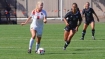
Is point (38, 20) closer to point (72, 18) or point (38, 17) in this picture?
point (38, 17)

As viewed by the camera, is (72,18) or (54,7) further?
(54,7)

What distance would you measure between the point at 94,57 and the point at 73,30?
3311 millimetres

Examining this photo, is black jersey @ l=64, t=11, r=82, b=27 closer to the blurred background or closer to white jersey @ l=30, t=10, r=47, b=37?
white jersey @ l=30, t=10, r=47, b=37

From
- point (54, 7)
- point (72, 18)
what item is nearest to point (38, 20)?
point (72, 18)

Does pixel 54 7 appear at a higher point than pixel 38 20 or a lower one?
lower

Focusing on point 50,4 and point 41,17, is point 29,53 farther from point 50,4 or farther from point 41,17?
point 50,4

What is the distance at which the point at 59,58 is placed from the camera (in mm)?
15633

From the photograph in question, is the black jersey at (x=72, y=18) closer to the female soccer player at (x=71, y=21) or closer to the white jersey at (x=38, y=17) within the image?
the female soccer player at (x=71, y=21)

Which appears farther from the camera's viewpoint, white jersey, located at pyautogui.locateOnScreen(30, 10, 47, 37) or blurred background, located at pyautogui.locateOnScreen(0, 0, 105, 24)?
blurred background, located at pyautogui.locateOnScreen(0, 0, 105, 24)

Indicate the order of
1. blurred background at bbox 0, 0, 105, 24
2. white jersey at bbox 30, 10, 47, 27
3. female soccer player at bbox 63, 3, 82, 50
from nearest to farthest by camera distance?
white jersey at bbox 30, 10, 47, 27, female soccer player at bbox 63, 3, 82, 50, blurred background at bbox 0, 0, 105, 24

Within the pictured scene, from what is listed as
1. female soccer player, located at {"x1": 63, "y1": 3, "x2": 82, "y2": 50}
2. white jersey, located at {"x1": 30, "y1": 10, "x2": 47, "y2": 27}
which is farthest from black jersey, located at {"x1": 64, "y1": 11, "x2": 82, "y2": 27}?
white jersey, located at {"x1": 30, "y1": 10, "x2": 47, "y2": 27}

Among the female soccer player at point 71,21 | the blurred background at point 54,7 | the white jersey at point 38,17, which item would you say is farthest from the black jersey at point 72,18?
the blurred background at point 54,7

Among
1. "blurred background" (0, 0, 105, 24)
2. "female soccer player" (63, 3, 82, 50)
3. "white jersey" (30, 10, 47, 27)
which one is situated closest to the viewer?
"white jersey" (30, 10, 47, 27)

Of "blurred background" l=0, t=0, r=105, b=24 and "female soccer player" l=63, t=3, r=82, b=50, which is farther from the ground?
"female soccer player" l=63, t=3, r=82, b=50
